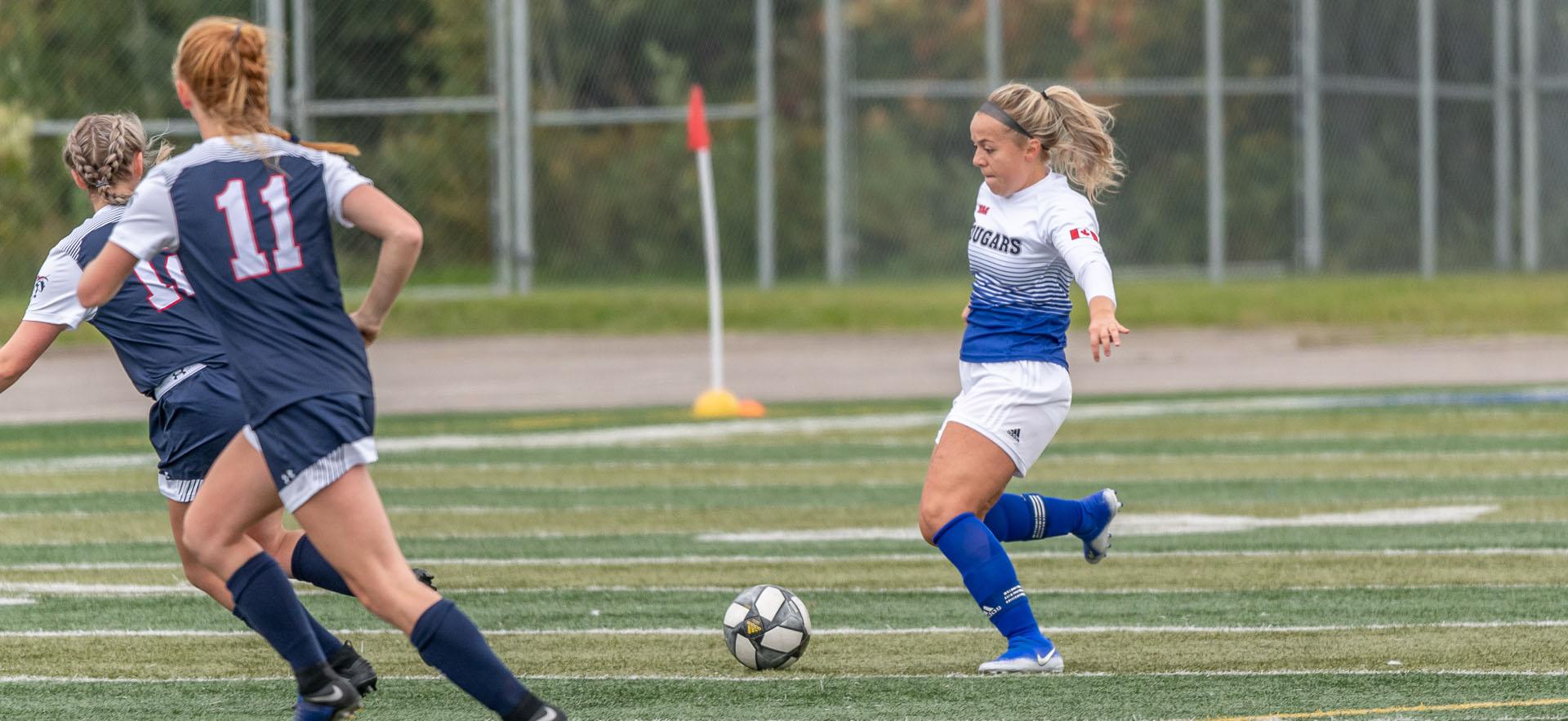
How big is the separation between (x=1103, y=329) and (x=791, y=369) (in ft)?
44.2

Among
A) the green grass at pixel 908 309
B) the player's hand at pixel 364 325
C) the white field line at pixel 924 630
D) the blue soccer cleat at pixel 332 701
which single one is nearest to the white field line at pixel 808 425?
the green grass at pixel 908 309

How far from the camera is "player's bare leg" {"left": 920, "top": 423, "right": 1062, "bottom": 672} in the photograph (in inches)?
239

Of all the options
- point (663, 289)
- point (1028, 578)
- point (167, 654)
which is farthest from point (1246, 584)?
point (663, 289)

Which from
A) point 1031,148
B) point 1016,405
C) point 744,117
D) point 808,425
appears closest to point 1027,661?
point 1016,405

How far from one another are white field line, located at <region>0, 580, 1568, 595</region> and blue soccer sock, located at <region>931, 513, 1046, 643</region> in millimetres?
1710

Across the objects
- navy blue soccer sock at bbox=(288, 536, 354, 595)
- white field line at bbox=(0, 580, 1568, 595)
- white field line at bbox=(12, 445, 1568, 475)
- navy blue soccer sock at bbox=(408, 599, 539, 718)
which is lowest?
white field line at bbox=(12, 445, 1568, 475)

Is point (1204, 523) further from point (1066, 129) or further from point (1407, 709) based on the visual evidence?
point (1407, 709)

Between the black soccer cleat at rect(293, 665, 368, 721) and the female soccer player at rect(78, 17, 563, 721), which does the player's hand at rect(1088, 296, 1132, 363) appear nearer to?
the female soccer player at rect(78, 17, 563, 721)

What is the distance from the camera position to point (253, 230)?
14.9 feet

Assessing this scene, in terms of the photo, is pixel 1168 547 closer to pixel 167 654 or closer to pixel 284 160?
pixel 167 654

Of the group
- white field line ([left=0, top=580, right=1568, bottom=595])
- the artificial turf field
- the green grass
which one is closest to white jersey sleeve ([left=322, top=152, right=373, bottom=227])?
the artificial turf field

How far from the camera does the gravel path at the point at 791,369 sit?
17031mm

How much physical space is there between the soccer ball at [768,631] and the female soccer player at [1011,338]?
47 centimetres

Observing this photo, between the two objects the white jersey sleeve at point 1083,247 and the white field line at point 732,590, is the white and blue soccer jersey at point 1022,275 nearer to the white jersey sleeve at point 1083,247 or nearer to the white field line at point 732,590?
the white jersey sleeve at point 1083,247
